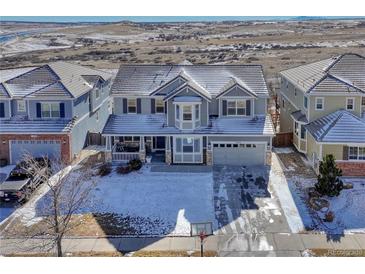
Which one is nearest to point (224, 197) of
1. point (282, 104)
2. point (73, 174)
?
point (73, 174)

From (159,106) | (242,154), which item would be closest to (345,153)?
(242,154)

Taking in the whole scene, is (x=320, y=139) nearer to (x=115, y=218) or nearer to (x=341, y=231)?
(x=341, y=231)

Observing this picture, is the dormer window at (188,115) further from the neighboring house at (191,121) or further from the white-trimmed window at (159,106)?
the white-trimmed window at (159,106)

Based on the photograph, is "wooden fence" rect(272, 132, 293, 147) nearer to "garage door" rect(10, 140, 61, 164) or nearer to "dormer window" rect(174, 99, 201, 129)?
"dormer window" rect(174, 99, 201, 129)

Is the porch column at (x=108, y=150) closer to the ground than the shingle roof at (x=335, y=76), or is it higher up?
closer to the ground

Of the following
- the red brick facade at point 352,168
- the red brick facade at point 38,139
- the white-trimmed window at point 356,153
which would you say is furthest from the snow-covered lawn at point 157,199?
the white-trimmed window at point 356,153

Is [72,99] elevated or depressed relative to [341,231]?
elevated
